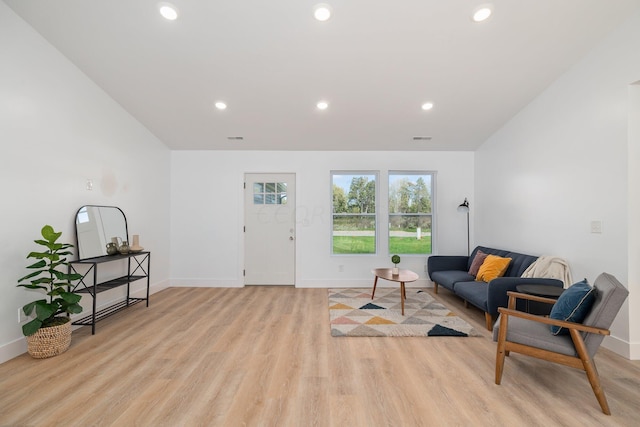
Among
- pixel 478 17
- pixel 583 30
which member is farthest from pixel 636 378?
pixel 478 17

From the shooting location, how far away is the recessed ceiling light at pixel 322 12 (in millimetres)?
2492

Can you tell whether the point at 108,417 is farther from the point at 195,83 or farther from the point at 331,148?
the point at 331,148

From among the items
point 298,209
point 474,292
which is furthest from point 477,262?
point 298,209

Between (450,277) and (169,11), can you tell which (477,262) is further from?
(169,11)

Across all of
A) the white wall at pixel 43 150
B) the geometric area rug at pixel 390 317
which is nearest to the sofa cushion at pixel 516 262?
the geometric area rug at pixel 390 317

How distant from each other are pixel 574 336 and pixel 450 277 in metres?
2.31

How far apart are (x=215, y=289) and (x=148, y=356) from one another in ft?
8.06

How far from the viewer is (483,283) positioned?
3744 mm

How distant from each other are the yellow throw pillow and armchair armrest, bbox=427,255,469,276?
75 cm

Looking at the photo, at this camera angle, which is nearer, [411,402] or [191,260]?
[411,402]

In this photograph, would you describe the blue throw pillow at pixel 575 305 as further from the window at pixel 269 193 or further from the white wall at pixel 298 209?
the window at pixel 269 193

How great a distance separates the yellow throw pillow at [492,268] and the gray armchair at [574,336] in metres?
1.62

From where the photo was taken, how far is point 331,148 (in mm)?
5148

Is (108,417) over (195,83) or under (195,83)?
under
